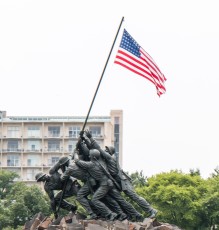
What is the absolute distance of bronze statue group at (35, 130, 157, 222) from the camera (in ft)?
96.4

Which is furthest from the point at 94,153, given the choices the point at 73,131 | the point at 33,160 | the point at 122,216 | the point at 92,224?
the point at 33,160

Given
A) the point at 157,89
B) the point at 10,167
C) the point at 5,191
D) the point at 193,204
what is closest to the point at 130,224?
the point at 157,89

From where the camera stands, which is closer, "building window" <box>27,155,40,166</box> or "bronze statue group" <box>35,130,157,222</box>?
"bronze statue group" <box>35,130,157,222</box>

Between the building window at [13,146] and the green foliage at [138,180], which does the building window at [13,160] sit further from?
the green foliage at [138,180]

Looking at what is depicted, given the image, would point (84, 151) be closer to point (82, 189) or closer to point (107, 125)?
point (82, 189)

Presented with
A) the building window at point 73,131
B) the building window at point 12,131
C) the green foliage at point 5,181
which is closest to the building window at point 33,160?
the building window at point 12,131

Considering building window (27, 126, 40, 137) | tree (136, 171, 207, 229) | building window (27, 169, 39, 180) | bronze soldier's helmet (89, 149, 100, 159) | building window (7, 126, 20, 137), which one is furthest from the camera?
building window (27, 126, 40, 137)

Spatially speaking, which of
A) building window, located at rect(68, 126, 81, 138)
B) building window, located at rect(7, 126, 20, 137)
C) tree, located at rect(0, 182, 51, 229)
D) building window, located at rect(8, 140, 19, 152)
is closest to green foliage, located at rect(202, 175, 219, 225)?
tree, located at rect(0, 182, 51, 229)

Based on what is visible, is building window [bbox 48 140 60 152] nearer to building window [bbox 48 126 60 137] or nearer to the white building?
the white building

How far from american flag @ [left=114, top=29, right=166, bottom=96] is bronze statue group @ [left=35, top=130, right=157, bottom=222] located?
3136 millimetres

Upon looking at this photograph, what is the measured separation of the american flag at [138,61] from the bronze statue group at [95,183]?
3136mm

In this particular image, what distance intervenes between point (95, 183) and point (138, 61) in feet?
16.2

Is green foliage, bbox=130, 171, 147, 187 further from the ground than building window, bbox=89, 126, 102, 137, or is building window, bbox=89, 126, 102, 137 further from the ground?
building window, bbox=89, 126, 102, 137

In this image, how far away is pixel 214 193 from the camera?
2264 inches
